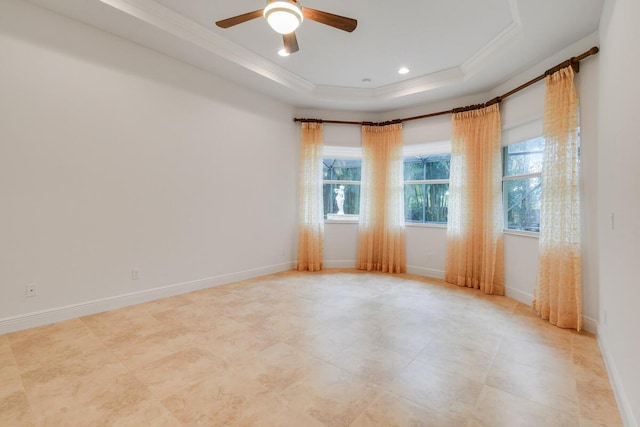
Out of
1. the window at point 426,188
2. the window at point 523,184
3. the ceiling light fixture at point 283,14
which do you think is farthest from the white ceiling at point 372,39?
the window at point 426,188

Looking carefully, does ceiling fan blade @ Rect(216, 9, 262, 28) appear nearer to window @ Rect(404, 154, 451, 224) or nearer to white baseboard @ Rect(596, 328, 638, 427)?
white baseboard @ Rect(596, 328, 638, 427)

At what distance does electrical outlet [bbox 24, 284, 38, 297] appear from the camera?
2.64 meters

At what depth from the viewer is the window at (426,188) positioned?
201 inches

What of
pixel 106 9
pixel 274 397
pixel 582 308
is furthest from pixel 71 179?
pixel 582 308

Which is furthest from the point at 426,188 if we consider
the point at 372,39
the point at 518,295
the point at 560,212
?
the point at 372,39

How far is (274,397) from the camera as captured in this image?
5.84 feet

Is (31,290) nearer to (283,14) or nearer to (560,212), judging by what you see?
(283,14)

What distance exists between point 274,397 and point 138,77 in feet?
11.6

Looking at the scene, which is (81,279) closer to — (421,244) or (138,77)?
(138,77)

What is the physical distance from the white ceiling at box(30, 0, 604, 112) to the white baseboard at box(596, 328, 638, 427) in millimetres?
2858

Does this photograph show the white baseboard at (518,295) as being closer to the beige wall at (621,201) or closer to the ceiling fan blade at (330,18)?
the beige wall at (621,201)

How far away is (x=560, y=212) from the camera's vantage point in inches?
116

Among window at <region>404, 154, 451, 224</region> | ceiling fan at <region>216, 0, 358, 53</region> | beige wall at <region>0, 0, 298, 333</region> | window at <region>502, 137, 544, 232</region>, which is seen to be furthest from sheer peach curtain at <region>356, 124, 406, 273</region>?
ceiling fan at <region>216, 0, 358, 53</region>

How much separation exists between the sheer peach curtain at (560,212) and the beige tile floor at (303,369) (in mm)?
247
